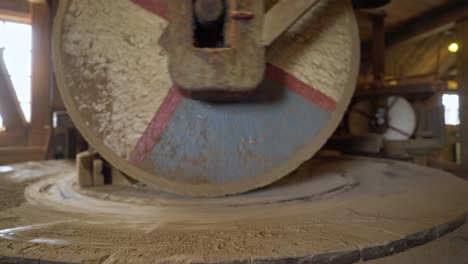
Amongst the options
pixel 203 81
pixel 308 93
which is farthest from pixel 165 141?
pixel 308 93

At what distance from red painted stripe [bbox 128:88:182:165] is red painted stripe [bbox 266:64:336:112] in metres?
0.38

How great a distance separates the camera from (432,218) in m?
0.82


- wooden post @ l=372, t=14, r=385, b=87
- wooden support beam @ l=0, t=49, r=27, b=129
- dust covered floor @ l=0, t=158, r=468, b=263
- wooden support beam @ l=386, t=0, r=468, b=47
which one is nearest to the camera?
dust covered floor @ l=0, t=158, r=468, b=263

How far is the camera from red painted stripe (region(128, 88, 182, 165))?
3.68 feet

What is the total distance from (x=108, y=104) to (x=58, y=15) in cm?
37

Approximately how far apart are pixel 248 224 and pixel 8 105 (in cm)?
426

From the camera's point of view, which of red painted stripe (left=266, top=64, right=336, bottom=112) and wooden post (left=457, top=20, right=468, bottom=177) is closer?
red painted stripe (left=266, top=64, right=336, bottom=112)

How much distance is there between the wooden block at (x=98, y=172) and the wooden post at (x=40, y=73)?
114 inches

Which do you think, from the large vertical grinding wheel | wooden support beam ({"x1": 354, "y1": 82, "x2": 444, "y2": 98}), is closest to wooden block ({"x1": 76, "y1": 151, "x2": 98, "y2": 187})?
the large vertical grinding wheel

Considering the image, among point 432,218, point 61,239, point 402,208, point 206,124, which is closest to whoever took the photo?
point 61,239

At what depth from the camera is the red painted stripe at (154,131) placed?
44.2 inches

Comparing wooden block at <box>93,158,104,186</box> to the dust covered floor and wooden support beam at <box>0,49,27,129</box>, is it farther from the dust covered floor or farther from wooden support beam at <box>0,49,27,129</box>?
→ wooden support beam at <box>0,49,27,129</box>

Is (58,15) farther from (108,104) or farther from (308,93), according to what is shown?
(308,93)

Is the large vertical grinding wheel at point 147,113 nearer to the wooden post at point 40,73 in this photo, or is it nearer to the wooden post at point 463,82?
the wooden post at point 40,73
